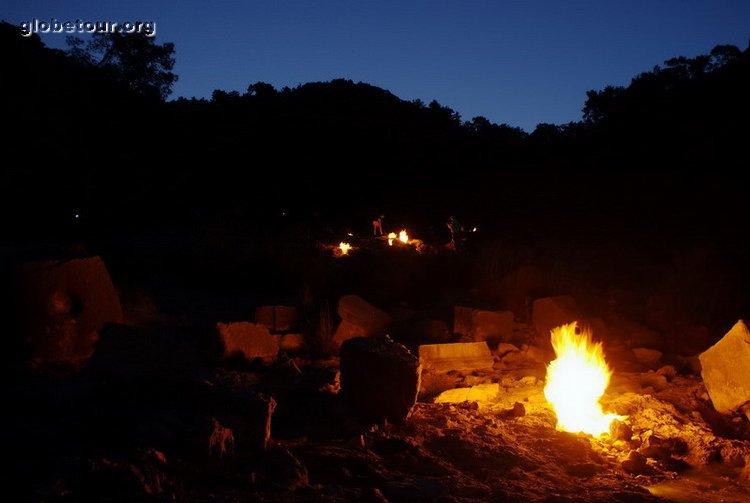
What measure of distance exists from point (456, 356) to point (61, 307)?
13.6 ft

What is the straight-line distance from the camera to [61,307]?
6180 mm

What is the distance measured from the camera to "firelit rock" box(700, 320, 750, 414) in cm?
551

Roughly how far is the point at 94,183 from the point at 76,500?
18.5m

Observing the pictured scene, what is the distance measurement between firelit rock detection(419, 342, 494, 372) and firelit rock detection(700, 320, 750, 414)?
7.51 ft

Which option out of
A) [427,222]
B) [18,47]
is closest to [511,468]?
[427,222]

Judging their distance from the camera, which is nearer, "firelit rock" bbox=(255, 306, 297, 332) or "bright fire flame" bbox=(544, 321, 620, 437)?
"bright fire flame" bbox=(544, 321, 620, 437)

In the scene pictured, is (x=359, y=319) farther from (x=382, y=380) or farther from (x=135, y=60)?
(x=135, y=60)

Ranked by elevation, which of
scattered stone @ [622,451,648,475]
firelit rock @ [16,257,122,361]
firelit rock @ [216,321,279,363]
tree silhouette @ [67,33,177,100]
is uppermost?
tree silhouette @ [67,33,177,100]

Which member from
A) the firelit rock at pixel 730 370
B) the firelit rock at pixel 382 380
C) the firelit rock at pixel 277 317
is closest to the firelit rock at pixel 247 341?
the firelit rock at pixel 277 317

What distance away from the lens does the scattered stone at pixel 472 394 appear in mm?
6102

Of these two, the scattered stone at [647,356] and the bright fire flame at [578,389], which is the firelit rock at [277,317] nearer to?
the bright fire flame at [578,389]

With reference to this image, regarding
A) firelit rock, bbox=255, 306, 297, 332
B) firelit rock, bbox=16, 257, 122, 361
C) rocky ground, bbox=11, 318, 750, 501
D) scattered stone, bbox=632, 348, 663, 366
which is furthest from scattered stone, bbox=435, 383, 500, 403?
firelit rock, bbox=16, 257, 122, 361

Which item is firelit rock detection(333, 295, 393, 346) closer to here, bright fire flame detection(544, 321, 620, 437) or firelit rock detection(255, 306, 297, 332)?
firelit rock detection(255, 306, 297, 332)

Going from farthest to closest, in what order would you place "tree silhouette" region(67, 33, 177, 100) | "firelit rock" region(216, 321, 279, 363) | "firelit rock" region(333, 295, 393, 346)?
"tree silhouette" region(67, 33, 177, 100) < "firelit rock" region(333, 295, 393, 346) < "firelit rock" region(216, 321, 279, 363)
